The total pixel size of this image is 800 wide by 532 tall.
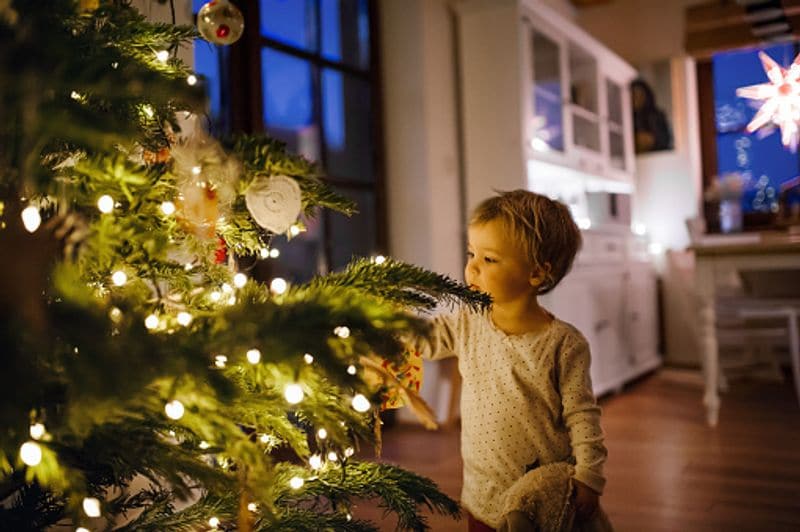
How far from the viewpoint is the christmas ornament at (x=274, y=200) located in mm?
756

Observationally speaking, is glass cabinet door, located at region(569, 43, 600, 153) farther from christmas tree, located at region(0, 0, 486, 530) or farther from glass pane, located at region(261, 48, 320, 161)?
christmas tree, located at region(0, 0, 486, 530)

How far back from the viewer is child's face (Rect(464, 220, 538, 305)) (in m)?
1.18

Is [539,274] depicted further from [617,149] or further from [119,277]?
[617,149]

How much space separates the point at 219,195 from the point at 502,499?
2.23 ft

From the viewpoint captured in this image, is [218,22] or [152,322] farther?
[218,22]

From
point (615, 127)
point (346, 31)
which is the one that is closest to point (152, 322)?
point (346, 31)

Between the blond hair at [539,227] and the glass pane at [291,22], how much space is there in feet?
5.58

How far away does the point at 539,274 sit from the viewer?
3.91 feet

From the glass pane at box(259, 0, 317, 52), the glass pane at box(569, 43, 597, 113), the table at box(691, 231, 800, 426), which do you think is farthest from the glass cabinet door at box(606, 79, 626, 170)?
the glass pane at box(259, 0, 317, 52)

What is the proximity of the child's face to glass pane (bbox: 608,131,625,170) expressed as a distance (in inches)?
117

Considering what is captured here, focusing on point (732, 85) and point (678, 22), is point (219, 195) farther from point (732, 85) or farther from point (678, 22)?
point (732, 85)

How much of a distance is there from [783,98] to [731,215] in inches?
138

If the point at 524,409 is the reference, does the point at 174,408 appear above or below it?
above

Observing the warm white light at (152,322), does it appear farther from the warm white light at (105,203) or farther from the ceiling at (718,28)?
the ceiling at (718,28)
